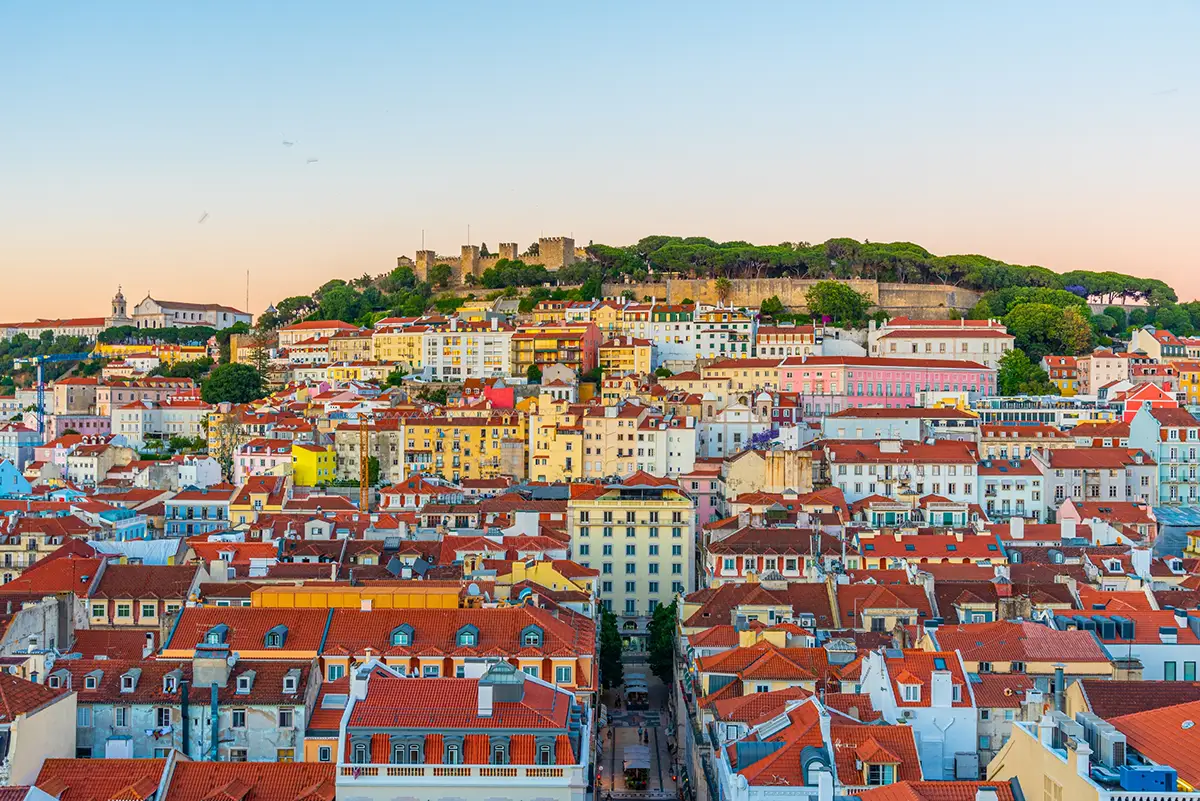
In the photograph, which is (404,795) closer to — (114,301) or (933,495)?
(933,495)

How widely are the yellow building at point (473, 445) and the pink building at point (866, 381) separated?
18.3 metres

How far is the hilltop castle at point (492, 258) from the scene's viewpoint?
416 ft

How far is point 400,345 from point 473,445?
98.7ft

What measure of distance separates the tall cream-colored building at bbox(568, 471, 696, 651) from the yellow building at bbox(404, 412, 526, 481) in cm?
2466

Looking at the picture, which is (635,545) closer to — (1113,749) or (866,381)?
(1113,749)

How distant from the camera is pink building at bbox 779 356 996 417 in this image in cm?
8500

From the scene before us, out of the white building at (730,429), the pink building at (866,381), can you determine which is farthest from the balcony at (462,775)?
the pink building at (866,381)

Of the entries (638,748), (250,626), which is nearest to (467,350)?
(638,748)

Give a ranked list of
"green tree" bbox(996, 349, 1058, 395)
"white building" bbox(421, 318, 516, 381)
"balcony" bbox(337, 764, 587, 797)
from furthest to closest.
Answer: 1. "white building" bbox(421, 318, 516, 381)
2. "green tree" bbox(996, 349, 1058, 395)
3. "balcony" bbox(337, 764, 587, 797)

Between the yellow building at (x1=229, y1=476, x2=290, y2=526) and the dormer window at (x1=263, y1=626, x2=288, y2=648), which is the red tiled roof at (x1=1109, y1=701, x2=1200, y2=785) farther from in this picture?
the yellow building at (x1=229, y1=476, x2=290, y2=526)

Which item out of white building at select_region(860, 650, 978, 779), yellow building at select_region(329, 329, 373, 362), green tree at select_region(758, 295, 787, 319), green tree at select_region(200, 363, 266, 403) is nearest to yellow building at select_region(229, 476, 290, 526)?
white building at select_region(860, 650, 978, 779)

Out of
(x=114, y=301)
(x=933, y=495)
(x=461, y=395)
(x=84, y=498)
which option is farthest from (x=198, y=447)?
(x=114, y=301)

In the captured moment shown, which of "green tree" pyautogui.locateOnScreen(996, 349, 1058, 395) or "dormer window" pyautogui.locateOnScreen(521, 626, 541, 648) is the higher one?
"green tree" pyautogui.locateOnScreen(996, 349, 1058, 395)

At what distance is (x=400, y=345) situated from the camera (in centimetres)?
10444
